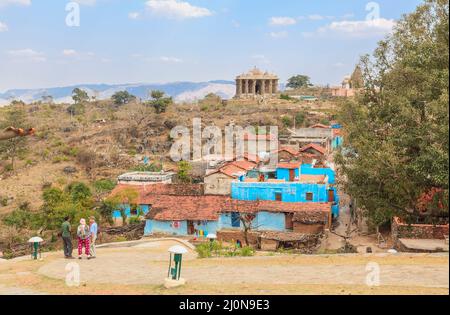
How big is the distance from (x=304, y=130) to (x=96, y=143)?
882 inches

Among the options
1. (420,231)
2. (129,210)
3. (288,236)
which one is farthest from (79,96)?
(420,231)

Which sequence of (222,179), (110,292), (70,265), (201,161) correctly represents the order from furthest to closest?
1. (201,161)
2. (222,179)
3. (70,265)
4. (110,292)

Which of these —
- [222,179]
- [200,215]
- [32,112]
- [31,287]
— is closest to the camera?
[31,287]

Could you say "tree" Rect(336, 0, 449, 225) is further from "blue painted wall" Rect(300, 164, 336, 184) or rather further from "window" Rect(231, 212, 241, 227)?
"blue painted wall" Rect(300, 164, 336, 184)

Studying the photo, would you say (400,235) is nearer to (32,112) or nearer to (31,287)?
(31,287)

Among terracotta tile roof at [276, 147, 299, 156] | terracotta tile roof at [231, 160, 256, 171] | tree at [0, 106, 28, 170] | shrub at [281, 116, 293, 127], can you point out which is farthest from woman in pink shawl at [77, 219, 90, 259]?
shrub at [281, 116, 293, 127]

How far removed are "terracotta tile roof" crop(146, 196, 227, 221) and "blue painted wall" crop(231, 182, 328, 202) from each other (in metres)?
1.26

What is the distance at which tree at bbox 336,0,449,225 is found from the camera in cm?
1459

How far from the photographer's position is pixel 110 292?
9.87m

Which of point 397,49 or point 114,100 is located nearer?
point 397,49

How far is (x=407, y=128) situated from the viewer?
645 inches

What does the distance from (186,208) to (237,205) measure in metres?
2.89
